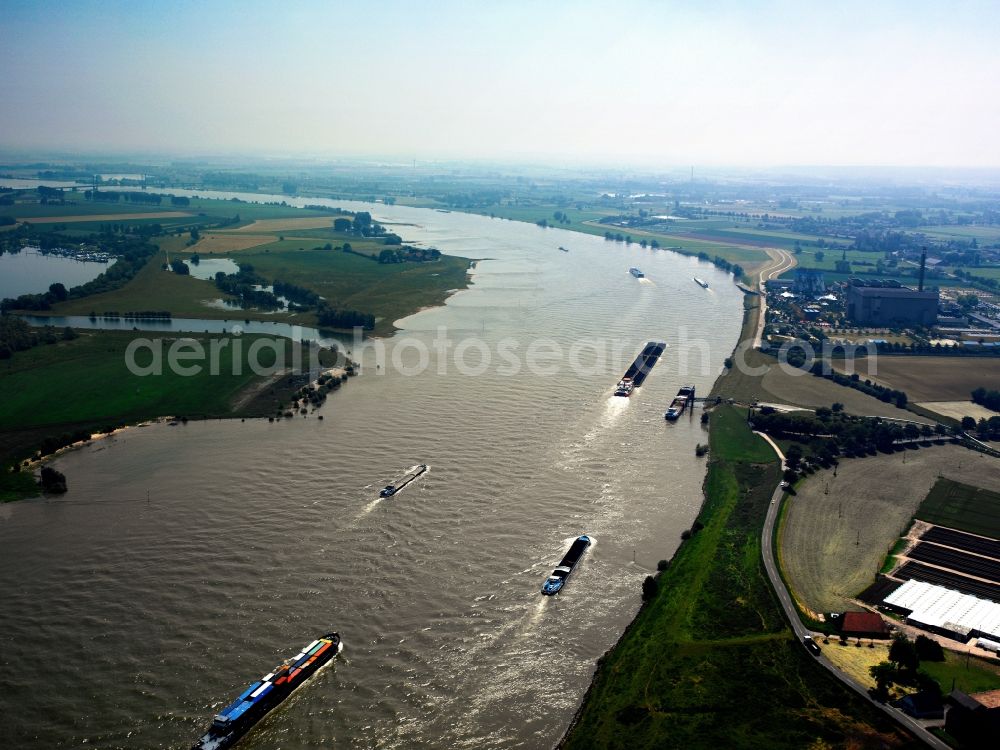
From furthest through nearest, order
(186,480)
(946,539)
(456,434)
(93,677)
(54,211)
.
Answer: (54,211)
(456,434)
(186,480)
(946,539)
(93,677)

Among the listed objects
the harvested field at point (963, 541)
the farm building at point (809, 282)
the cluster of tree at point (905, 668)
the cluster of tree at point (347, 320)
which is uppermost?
the farm building at point (809, 282)

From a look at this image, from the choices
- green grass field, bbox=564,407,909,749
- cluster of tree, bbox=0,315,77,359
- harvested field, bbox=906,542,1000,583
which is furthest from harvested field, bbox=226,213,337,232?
harvested field, bbox=906,542,1000,583

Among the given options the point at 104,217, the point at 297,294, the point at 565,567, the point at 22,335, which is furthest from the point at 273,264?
the point at 565,567

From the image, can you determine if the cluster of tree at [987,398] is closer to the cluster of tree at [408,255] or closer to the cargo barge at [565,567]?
the cargo barge at [565,567]

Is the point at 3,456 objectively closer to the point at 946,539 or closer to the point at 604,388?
the point at 604,388

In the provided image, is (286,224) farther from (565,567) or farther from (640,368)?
(565,567)

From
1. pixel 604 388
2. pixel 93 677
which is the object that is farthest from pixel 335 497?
pixel 604 388

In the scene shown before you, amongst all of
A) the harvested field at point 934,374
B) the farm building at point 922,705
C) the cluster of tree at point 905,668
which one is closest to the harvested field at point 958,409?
the harvested field at point 934,374
